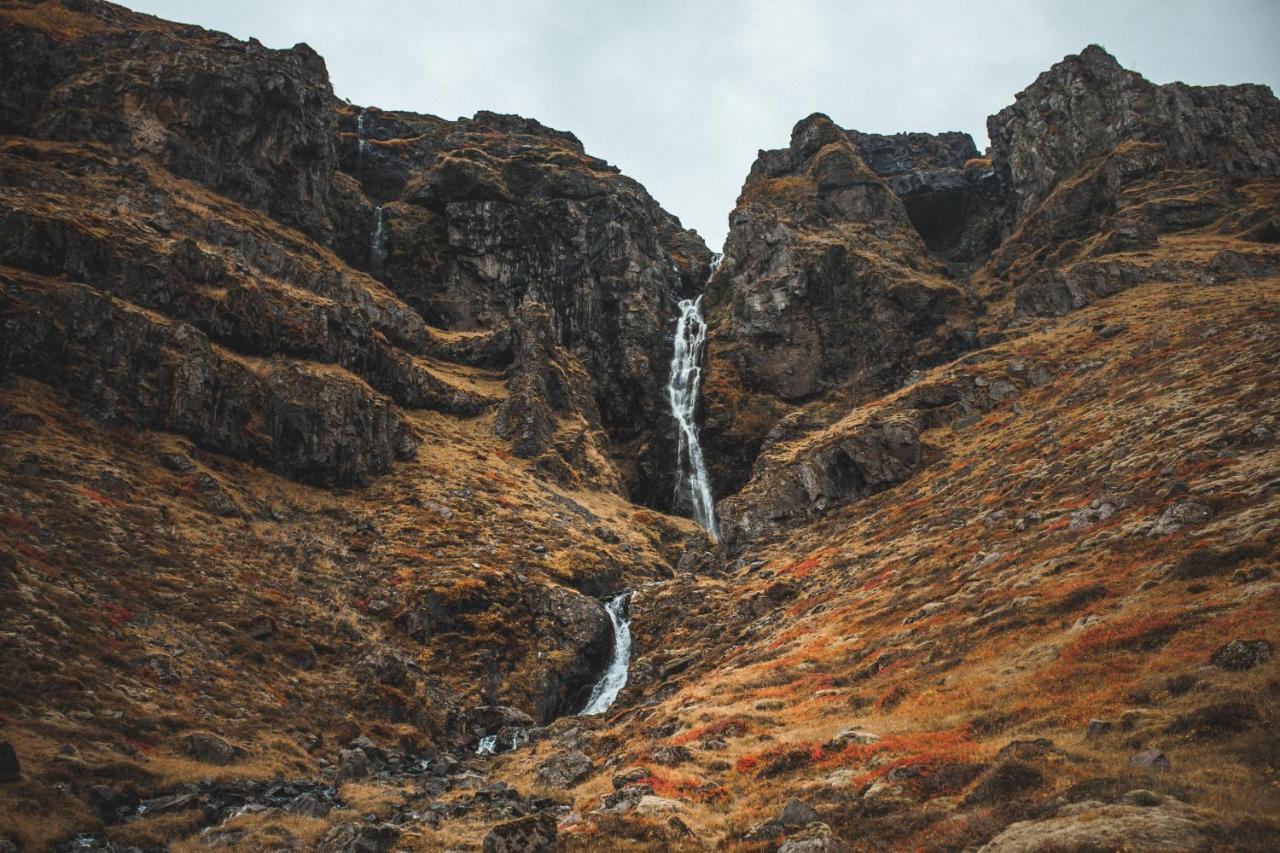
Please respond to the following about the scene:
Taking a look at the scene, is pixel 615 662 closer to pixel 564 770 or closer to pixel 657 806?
pixel 564 770

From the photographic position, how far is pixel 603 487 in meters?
90.3

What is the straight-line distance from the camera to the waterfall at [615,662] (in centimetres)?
4966

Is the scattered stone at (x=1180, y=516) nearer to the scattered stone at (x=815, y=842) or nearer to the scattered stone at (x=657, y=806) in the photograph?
the scattered stone at (x=815, y=842)

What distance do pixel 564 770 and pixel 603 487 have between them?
60.2 meters

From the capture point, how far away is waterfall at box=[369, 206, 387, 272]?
11831 cm

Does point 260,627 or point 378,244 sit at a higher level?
point 378,244

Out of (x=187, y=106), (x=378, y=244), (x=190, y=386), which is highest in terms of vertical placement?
(x=187, y=106)

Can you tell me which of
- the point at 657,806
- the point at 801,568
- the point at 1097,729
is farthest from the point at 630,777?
the point at 801,568

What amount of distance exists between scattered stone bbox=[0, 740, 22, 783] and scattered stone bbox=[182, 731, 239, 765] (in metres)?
7.93

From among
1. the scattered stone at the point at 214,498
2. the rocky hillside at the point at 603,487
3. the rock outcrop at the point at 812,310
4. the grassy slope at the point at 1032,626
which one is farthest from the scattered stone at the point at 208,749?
the rock outcrop at the point at 812,310

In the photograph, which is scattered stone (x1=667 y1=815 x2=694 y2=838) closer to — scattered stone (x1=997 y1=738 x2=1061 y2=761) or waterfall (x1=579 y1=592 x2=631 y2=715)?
scattered stone (x1=997 y1=738 x2=1061 y2=761)

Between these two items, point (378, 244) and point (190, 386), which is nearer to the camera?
point (190, 386)

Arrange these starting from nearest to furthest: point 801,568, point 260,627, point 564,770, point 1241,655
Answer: point 1241,655, point 564,770, point 260,627, point 801,568

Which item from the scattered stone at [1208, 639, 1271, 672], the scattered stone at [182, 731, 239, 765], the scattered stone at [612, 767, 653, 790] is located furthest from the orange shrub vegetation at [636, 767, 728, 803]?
the scattered stone at [182, 731, 239, 765]
